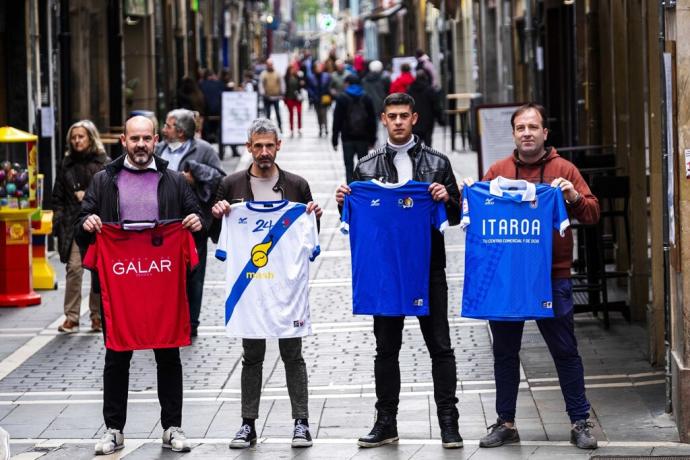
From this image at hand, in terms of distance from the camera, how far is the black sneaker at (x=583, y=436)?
863 centimetres

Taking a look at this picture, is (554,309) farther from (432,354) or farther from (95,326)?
(95,326)

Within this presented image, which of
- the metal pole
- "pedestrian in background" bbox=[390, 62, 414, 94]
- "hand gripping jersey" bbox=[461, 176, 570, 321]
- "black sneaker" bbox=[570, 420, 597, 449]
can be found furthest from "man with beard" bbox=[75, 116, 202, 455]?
"pedestrian in background" bbox=[390, 62, 414, 94]

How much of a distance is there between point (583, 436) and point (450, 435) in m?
0.71

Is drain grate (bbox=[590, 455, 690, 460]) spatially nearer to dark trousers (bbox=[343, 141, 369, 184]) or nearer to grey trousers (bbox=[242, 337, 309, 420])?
grey trousers (bbox=[242, 337, 309, 420])

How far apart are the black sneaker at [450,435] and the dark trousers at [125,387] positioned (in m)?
1.46

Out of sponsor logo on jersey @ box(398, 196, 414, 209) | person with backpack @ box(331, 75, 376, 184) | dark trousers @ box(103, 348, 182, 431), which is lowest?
dark trousers @ box(103, 348, 182, 431)

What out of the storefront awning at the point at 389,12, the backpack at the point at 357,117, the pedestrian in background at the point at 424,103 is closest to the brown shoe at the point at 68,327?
the backpack at the point at 357,117

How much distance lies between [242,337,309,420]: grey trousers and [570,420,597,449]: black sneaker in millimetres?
1481

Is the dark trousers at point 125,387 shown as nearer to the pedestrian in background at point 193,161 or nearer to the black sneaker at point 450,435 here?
the black sneaker at point 450,435

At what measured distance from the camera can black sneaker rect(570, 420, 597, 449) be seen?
8.63m

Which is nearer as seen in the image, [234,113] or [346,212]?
[346,212]

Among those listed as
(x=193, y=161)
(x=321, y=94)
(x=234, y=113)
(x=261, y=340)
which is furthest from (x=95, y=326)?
(x=321, y=94)

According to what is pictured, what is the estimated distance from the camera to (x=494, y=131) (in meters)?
15.1

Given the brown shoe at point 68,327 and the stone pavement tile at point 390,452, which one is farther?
the brown shoe at point 68,327
